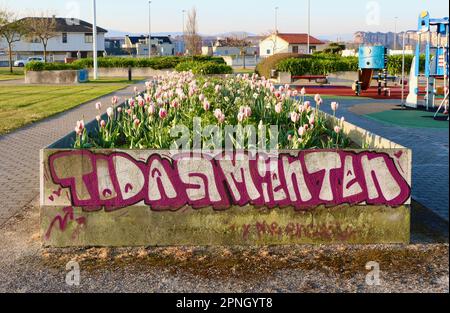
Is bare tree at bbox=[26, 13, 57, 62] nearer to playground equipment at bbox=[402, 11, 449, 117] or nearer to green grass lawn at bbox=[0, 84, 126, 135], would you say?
green grass lawn at bbox=[0, 84, 126, 135]

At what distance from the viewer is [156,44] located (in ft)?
387

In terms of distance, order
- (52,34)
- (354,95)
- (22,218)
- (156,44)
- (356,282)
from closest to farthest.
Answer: (356,282) < (22,218) < (354,95) < (52,34) < (156,44)

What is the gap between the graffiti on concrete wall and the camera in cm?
649

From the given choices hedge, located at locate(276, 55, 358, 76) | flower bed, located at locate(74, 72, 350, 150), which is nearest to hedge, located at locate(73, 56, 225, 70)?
hedge, located at locate(276, 55, 358, 76)

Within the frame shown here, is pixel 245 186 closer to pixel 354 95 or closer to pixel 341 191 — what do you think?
pixel 341 191

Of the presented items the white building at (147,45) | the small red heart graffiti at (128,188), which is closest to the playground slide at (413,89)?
the small red heart graffiti at (128,188)

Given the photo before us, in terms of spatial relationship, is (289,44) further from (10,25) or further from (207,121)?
(207,121)

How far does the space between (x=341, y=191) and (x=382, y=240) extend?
730mm

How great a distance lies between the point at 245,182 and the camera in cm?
652

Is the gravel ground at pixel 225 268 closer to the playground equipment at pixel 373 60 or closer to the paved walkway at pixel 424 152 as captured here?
the paved walkway at pixel 424 152

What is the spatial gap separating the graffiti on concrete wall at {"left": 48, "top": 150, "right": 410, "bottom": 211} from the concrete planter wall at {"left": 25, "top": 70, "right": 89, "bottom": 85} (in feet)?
115

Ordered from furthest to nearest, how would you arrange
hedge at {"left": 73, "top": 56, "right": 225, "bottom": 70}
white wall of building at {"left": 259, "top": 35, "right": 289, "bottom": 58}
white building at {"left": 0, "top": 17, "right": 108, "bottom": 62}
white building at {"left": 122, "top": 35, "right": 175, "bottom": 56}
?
1. white building at {"left": 122, "top": 35, "right": 175, "bottom": 56}
2. white wall of building at {"left": 259, "top": 35, "right": 289, "bottom": 58}
3. white building at {"left": 0, "top": 17, "right": 108, "bottom": 62}
4. hedge at {"left": 73, "top": 56, "right": 225, "bottom": 70}

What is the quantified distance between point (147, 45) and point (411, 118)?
109705mm
